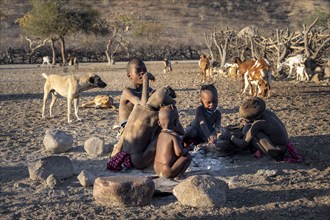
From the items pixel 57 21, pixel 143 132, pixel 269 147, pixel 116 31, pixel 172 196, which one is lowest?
pixel 172 196

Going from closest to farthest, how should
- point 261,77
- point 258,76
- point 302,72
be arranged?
1. point 261,77
2. point 258,76
3. point 302,72

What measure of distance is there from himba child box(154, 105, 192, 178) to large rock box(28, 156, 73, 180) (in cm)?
116

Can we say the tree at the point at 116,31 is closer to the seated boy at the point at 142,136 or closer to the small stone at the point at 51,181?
the seated boy at the point at 142,136

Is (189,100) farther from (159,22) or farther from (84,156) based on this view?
(159,22)

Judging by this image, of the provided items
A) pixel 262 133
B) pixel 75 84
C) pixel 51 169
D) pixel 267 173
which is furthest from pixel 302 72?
pixel 51 169

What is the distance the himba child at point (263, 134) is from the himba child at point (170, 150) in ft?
4.59

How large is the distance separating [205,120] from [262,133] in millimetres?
885

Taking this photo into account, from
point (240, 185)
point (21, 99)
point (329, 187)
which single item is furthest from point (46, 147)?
point (21, 99)

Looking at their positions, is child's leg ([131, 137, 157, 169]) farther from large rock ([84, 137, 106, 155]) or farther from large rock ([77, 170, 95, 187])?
large rock ([84, 137, 106, 155])

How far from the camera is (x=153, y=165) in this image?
263 inches

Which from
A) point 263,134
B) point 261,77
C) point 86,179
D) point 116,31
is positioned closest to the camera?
point 86,179

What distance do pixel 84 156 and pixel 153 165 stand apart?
150cm

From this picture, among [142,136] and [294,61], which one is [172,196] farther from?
[294,61]

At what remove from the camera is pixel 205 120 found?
757 cm
